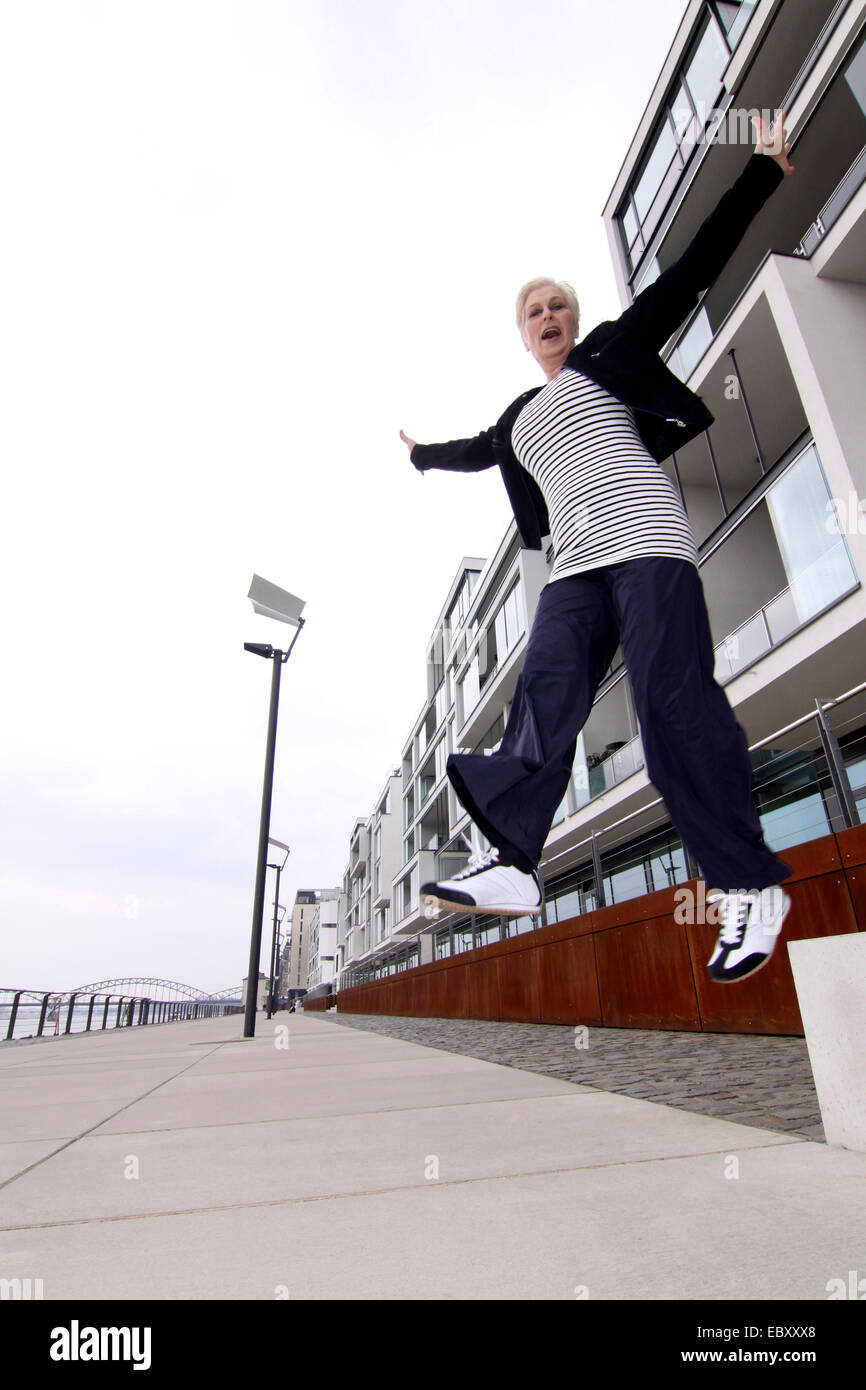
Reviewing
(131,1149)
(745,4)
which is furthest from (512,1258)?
(745,4)

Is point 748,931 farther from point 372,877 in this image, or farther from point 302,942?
point 302,942

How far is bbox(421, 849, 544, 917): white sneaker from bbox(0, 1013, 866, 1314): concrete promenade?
0.54 m

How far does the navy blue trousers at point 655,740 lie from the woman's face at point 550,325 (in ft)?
2.81

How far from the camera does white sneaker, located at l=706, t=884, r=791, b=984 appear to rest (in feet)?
5.46

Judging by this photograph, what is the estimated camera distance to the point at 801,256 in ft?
37.0

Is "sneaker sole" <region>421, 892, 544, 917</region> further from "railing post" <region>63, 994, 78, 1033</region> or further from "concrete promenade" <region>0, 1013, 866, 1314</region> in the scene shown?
"railing post" <region>63, 994, 78, 1033</region>

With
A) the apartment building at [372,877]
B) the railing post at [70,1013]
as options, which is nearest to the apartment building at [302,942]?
the apartment building at [372,877]

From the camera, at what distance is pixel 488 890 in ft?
5.94

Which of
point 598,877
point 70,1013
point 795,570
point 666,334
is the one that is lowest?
point 70,1013

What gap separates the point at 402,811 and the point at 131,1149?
49.1 metres

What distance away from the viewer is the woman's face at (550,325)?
2.29 meters

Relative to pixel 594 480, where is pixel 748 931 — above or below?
below

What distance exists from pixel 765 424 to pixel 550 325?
1385 centimetres

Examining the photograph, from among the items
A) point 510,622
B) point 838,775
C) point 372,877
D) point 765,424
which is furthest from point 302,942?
point 838,775
